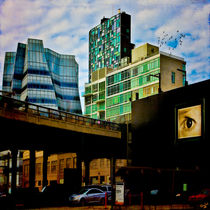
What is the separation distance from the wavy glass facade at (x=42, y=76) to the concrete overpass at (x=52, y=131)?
272ft

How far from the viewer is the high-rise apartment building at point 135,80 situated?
84062 mm

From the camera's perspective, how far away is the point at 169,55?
85.9m

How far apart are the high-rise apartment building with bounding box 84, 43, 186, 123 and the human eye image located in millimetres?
40326

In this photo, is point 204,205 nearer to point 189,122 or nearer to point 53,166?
point 189,122

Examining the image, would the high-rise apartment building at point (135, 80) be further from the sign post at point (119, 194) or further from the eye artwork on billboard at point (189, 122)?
the sign post at point (119, 194)

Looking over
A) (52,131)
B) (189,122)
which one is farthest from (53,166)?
(189,122)

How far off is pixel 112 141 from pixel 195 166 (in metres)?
16.9

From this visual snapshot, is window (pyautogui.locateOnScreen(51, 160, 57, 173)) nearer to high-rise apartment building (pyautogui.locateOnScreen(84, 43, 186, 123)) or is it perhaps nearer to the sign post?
high-rise apartment building (pyautogui.locateOnScreen(84, 43, 186, 123))

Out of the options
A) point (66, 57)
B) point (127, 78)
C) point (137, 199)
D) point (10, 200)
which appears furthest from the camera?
point (66, 57)

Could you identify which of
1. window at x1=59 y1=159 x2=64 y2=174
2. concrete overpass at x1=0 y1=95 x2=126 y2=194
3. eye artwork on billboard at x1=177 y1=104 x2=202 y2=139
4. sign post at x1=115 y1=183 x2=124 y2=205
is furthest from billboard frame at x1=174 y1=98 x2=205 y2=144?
window at x1=59 y1=159 x2=64 y2=174

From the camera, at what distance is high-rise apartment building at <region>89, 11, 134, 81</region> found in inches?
6255

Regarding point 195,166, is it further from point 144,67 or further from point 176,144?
point 144,67

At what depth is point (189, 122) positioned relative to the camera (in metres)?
36.6

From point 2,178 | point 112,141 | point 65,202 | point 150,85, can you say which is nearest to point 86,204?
point 65,202
